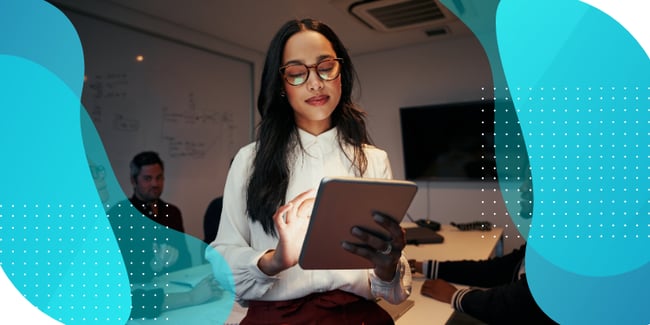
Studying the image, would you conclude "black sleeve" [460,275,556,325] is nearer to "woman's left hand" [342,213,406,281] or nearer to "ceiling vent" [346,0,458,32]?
"woman's left hand" [342,213,406,281]

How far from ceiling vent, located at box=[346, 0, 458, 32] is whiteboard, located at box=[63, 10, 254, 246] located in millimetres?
1377

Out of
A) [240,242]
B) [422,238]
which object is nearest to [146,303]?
[240,242]

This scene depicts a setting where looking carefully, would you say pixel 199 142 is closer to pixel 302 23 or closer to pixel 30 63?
pixel 30 63

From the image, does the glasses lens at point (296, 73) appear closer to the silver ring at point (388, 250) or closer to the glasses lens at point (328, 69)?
the glasses lens at point (328, 69)

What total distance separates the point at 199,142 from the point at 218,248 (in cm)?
274

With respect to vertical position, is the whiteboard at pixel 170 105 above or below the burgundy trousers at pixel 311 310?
above

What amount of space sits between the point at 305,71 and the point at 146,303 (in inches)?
34.8

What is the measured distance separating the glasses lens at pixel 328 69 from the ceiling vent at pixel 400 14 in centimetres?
210

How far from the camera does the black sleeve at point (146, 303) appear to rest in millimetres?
1188

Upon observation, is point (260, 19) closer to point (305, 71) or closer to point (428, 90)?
point (428, 90)

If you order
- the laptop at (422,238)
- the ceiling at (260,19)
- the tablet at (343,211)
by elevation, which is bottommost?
the laptop at (422,238)

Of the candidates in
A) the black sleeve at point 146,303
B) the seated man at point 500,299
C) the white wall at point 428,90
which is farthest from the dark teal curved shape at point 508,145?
the white wall at point 428,90

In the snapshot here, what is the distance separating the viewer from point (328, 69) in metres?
0.83

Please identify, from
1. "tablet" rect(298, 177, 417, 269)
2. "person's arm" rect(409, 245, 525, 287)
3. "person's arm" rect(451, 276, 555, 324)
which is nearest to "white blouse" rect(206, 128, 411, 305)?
"tablet" rect(298, 177, 417, 269)
